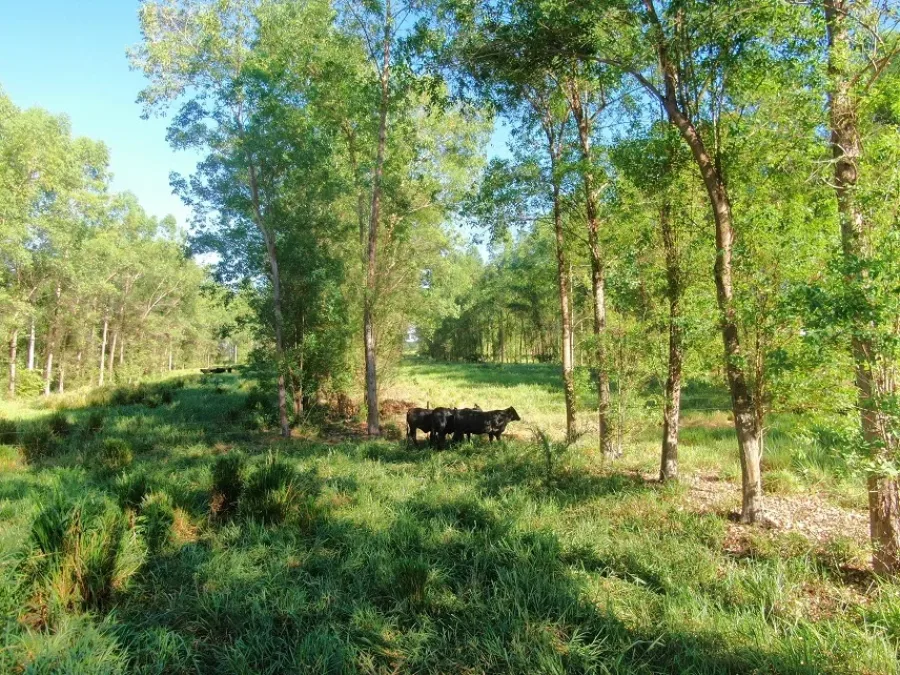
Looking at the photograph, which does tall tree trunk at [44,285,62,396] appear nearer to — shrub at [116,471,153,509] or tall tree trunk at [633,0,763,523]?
shrub at [116,471,153,509]

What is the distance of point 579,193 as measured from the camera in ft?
31.4

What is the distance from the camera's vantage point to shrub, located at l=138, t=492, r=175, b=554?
5234 millimetres

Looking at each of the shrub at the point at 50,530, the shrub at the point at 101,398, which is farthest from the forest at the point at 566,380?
the shrub at the point at 101,398

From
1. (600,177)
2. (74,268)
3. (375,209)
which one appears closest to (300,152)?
(375,209)

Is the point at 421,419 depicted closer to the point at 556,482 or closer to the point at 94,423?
the point at 556,482

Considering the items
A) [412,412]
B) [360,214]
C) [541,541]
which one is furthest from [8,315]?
[541,541]

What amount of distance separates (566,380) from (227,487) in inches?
280

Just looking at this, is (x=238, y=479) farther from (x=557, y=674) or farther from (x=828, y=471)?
(x=828, y=471)

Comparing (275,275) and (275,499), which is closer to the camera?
(275,499)

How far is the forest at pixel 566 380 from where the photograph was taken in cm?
371

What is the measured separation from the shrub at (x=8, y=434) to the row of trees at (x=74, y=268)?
18.0 feet

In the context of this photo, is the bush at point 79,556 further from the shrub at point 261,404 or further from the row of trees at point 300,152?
the shrub at point 261,404

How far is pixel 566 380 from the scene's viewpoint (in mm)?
10203

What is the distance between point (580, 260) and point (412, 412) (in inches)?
239
